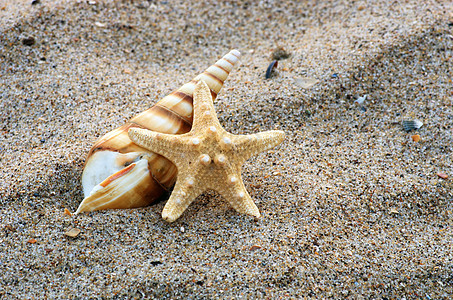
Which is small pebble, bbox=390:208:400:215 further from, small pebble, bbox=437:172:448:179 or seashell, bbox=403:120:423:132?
seashell, bbox=403:120:423:132

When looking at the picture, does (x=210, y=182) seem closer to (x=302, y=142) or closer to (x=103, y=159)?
(x=103, y=159)

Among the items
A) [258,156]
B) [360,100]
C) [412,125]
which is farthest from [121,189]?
[412,125]

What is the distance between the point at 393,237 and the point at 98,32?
3968 mm

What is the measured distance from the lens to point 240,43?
525 centimetres

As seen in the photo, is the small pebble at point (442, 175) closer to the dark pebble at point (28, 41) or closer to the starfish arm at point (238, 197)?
the starfish arm at point (238, 197)

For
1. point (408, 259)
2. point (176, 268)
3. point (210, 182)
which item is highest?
point (210, 182)

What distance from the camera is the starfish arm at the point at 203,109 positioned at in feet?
10.4

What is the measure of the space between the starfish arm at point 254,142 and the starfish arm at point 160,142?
40cm

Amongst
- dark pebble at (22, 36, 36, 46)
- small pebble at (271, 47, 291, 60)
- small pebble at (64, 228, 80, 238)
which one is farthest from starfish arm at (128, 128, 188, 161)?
dark pebble at (22, 36, 36, 46)

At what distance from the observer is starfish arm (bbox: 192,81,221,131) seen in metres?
3.16

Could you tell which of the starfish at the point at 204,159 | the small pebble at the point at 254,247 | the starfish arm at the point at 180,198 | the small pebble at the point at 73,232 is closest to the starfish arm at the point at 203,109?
the starfish at the point at 204,159

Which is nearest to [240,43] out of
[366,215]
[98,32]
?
[98,32]

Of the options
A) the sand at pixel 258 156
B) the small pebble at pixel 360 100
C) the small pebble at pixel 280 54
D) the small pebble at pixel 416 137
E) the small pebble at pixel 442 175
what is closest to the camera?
the sand at pixel 258 156

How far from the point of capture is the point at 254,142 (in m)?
3.12
